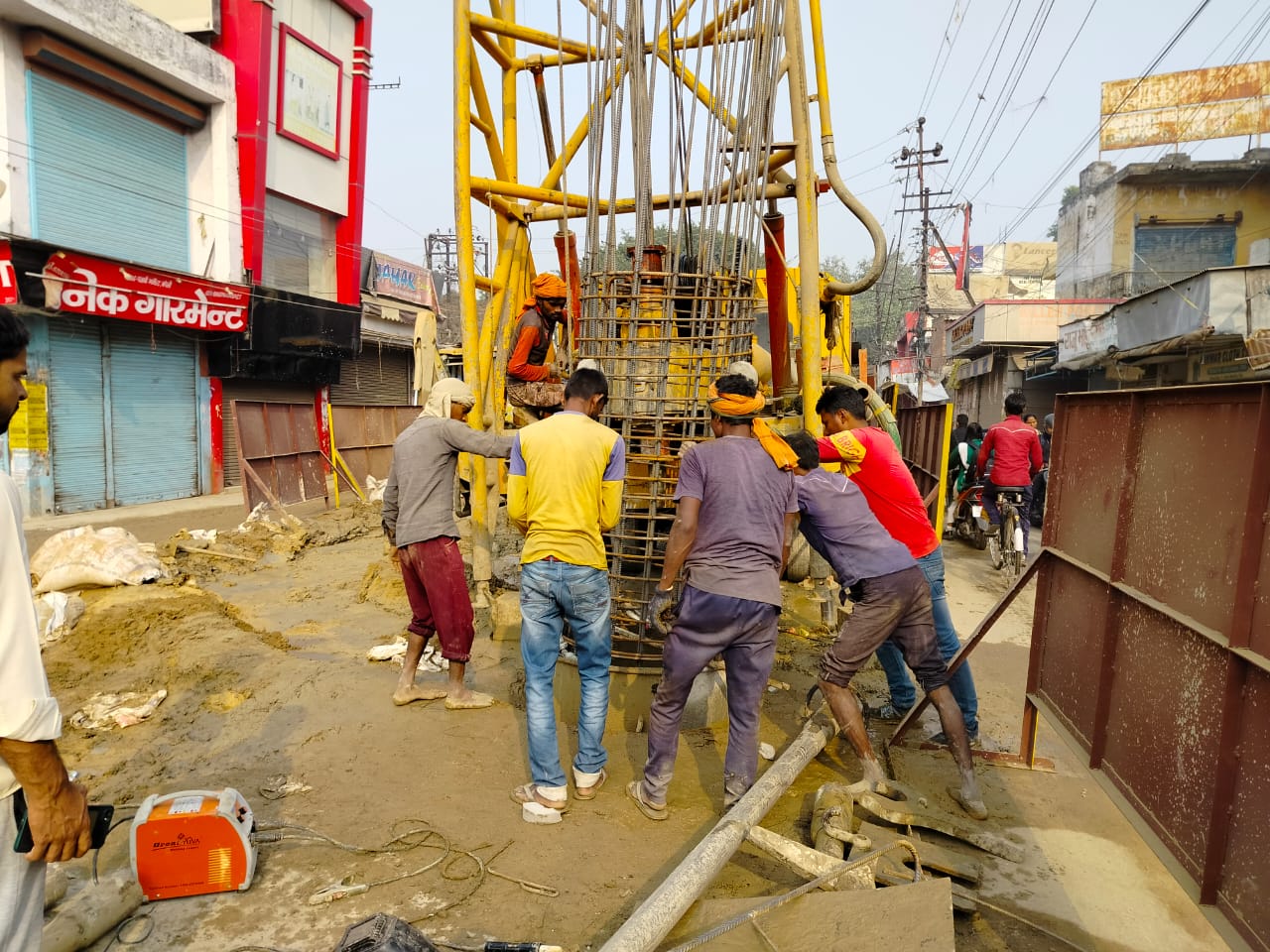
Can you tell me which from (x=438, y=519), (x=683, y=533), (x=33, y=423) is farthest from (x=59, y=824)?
(x=33, y=423)

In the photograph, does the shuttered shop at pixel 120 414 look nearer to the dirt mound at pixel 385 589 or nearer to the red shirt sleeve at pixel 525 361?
the dirt mound at pixel 385 589

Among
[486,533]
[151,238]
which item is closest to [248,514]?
[151,238]

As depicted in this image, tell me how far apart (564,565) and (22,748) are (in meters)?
2.20

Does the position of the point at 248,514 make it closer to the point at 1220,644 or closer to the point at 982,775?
the point at 982,775

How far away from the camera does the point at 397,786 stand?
382 centimetres

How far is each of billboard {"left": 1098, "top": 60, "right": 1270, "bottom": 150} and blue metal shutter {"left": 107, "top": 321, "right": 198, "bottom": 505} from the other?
84.2ft

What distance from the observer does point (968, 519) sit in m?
11.1

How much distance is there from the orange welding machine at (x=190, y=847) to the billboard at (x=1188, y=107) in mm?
28101

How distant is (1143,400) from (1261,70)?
29395mm

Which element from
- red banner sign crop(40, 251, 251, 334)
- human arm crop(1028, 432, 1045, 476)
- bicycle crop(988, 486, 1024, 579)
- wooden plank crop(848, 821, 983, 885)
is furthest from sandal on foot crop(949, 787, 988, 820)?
red banner sign crop(40, 251, 251, 334)

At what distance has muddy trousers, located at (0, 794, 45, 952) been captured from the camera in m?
1.67

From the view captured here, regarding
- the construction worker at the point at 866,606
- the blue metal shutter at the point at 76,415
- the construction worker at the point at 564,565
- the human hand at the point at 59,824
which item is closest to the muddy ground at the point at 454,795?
the construction worker at the point at 564,565

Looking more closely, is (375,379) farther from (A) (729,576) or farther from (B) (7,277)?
(A) (729,576)

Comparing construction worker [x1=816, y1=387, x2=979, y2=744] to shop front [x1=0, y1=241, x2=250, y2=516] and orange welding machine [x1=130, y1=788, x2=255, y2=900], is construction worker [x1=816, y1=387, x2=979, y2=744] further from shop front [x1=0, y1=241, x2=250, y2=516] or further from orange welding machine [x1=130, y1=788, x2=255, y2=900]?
shop front [x1=0, y1=241, x2=250, y2=516]
